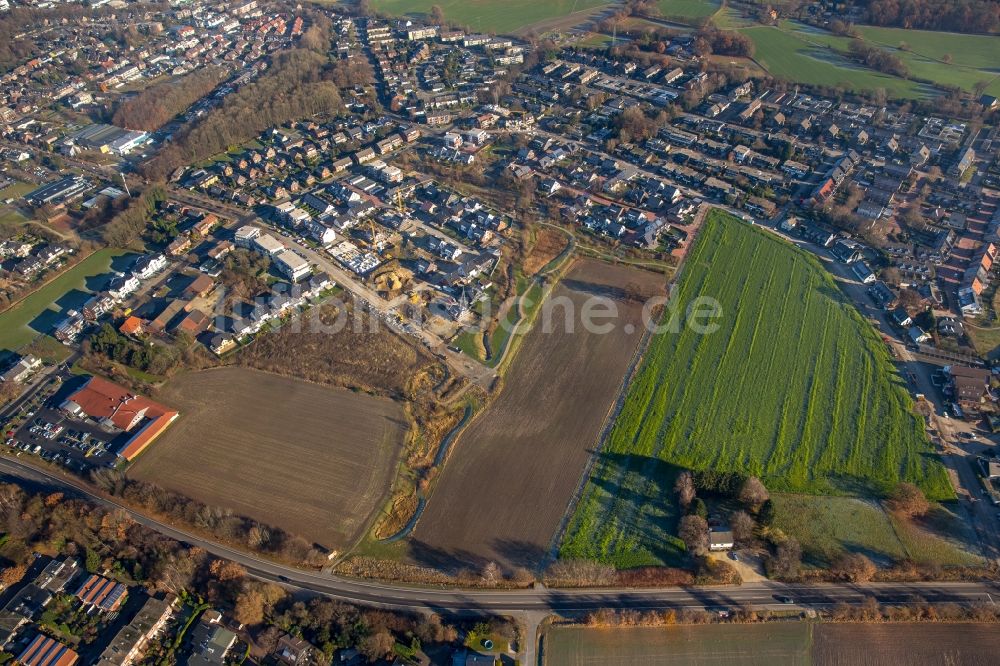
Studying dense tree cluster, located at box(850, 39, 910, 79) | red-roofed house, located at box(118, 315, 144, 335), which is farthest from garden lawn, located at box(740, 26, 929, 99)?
red-roofed house, located at box(118, 315, 144, 335)

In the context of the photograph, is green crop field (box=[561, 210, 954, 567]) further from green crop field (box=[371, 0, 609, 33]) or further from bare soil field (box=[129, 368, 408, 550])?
green crop field (box=[371, 0, 609, 33])

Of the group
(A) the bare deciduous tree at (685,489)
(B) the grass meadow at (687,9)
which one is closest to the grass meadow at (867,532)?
(A) the bare deciduous tree at (685,489)

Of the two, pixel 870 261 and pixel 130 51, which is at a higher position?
pixel 130 51

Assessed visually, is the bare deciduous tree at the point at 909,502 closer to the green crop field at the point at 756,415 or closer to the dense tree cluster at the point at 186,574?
the green crop field at the point at 756,415

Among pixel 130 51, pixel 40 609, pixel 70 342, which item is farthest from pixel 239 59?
pixel 40 609

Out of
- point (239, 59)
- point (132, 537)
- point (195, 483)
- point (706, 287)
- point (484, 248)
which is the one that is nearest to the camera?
point (132, 537)

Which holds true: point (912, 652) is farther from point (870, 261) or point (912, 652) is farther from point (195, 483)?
point (195, 483)
